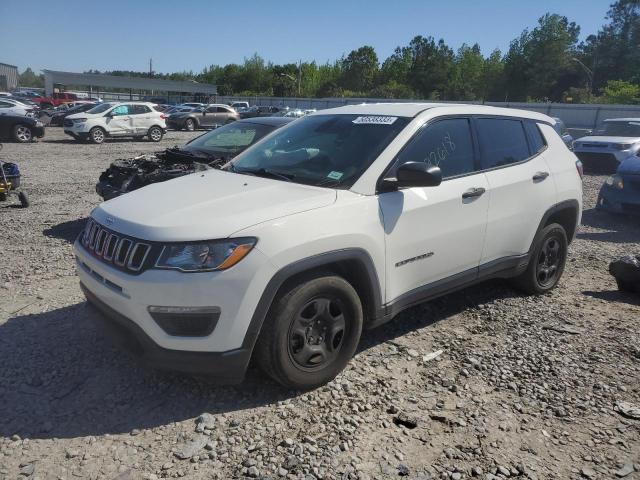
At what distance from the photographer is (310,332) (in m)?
3.23

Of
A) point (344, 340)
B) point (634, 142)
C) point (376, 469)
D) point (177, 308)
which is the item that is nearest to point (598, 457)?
point (376, 469)

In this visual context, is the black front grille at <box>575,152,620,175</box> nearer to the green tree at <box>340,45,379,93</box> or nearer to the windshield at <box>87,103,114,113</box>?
the windshield at <box>87,103,114,113</box>

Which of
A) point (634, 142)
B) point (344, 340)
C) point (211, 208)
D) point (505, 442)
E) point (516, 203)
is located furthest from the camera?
point (634, 142)

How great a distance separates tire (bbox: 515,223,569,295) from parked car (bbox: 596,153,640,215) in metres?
4.15

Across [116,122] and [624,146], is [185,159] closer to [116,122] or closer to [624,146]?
[624,146]

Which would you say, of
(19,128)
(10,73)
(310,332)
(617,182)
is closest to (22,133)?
(19,128)

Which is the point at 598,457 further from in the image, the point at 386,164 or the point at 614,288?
the point at 614,288

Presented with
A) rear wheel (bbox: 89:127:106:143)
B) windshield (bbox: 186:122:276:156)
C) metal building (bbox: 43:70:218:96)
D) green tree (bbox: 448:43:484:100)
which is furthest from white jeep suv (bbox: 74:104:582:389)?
green tree (bbox: 448:43:484:100)

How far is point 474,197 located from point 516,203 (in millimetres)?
631

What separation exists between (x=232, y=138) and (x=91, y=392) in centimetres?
550

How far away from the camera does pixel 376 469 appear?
266cm

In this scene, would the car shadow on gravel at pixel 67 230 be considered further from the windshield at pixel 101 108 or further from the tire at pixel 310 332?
the windshield at pixel 101 108

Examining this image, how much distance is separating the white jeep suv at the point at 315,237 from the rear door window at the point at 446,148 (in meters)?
0.01

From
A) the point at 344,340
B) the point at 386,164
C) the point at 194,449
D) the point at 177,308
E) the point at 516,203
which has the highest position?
the point at 386,164
